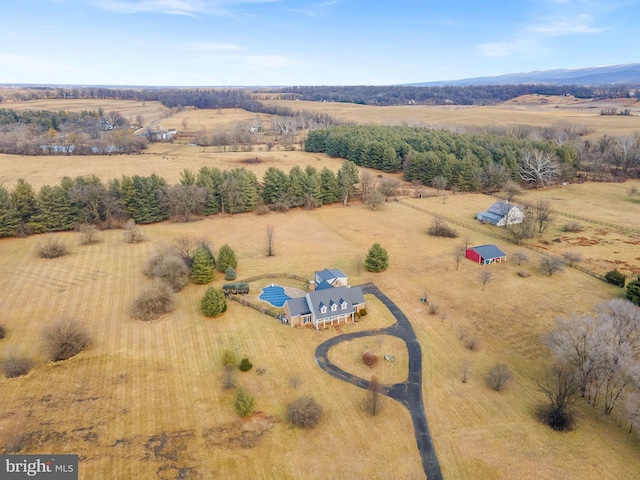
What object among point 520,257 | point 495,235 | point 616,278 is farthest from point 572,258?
point 495,235

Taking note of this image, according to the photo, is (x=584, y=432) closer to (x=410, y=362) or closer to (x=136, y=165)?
(x=410, y=362)

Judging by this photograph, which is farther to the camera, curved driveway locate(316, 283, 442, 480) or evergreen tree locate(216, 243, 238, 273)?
evergreen tree locate(216, 243, 238, 273)

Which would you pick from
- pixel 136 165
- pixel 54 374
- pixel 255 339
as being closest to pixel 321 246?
pixel 255 339

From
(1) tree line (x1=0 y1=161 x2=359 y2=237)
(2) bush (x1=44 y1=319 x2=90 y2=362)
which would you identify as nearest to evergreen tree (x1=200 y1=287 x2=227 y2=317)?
(2) bush (x1=44 y1=319 x2=90 y2=362)

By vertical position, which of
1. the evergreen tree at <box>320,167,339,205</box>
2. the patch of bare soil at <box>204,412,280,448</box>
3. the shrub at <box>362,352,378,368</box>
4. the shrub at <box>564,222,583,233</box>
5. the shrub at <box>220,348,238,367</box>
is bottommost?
the patch of bare soil at <box>204,412,280,448</box>

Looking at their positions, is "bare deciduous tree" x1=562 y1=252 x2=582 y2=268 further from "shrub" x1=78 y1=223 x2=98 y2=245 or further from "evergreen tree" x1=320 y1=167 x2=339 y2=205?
"shrub" x1=78 y1=223 x2=98 y2=245
